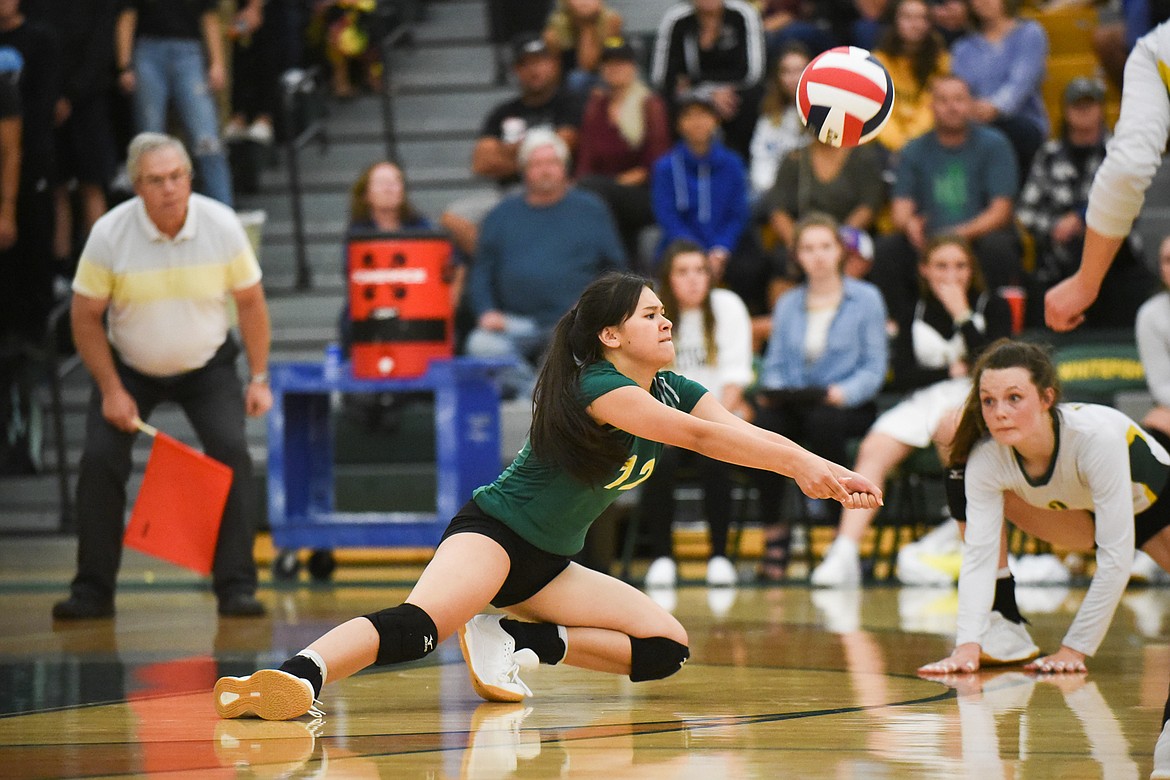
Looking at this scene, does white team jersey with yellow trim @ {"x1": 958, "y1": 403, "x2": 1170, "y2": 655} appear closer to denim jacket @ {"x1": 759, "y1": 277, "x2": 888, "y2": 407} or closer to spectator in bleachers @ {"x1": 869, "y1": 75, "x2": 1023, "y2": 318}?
denim jacket @ {"x1": 759, "y1": 277, "x2": 888, "y2": 407}

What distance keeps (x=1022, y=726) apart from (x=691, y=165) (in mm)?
5869

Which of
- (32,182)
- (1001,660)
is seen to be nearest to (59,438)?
(32,182)

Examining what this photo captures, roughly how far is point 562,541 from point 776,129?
19.0 feet

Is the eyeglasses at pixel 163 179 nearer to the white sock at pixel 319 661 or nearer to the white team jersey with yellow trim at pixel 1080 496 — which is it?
the white sock at pixel 319 661

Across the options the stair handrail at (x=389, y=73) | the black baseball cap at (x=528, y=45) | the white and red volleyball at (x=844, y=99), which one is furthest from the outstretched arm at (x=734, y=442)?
the black baseball cap at (x=528, y=45)

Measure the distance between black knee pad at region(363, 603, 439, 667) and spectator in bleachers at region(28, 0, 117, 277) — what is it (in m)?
6.23

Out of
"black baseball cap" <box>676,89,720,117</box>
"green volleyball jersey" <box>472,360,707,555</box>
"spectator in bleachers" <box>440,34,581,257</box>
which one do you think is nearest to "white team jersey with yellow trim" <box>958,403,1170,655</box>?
"green volleyball jersey" <box>472,360,707,555</box>

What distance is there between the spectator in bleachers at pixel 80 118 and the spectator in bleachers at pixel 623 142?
2.79 meters

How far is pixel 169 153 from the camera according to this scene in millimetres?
6164

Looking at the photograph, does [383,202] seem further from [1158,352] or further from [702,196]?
[1158,352]

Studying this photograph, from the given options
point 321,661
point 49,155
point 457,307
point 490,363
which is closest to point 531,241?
point 457,307

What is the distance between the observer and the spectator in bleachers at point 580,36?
409 inches

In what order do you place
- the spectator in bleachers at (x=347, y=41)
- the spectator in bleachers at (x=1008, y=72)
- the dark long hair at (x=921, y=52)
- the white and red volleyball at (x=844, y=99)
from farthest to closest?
the spectator in bleachers at (x=347, y=41) < the dark long hair at (x=921, y=52) < the spectator in bleachers at (x=1008, y=72) < the white and red volleyball at (x=844, y=99)

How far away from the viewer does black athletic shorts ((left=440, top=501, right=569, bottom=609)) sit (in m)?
4.22
